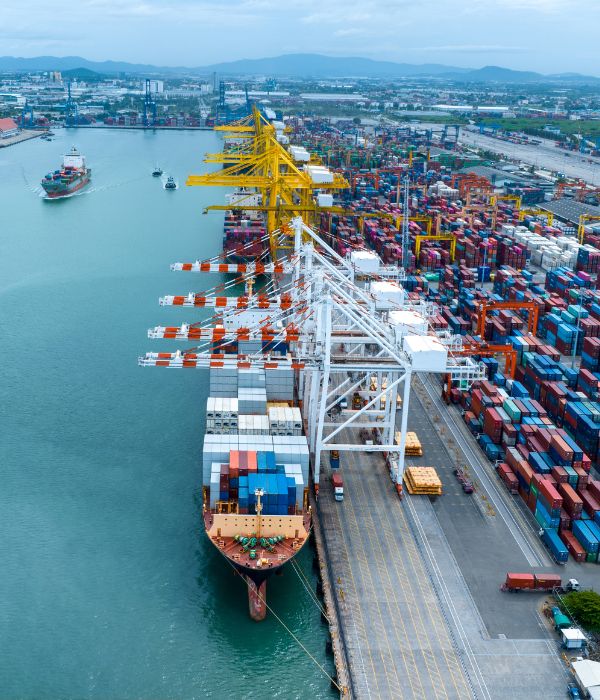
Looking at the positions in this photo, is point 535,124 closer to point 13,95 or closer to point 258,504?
point 13,95

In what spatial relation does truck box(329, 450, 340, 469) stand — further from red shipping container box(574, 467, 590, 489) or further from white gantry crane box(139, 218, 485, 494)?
red shipping container box(574, 467, 590, 489)

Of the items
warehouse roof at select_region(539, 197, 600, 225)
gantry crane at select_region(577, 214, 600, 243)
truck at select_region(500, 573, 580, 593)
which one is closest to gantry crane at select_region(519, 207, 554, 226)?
warehouse roof at select_region(539, 197, 600, 225)

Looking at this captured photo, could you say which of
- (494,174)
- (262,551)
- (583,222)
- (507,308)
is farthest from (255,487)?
(494,174)

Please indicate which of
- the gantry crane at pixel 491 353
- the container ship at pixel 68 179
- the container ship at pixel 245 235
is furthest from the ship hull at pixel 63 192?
the gantry crane at pixel 491 353

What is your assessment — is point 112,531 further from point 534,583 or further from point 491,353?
point 491,353

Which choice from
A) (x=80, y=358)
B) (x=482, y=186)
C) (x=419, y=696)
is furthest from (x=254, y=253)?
(x=419, y=696)
